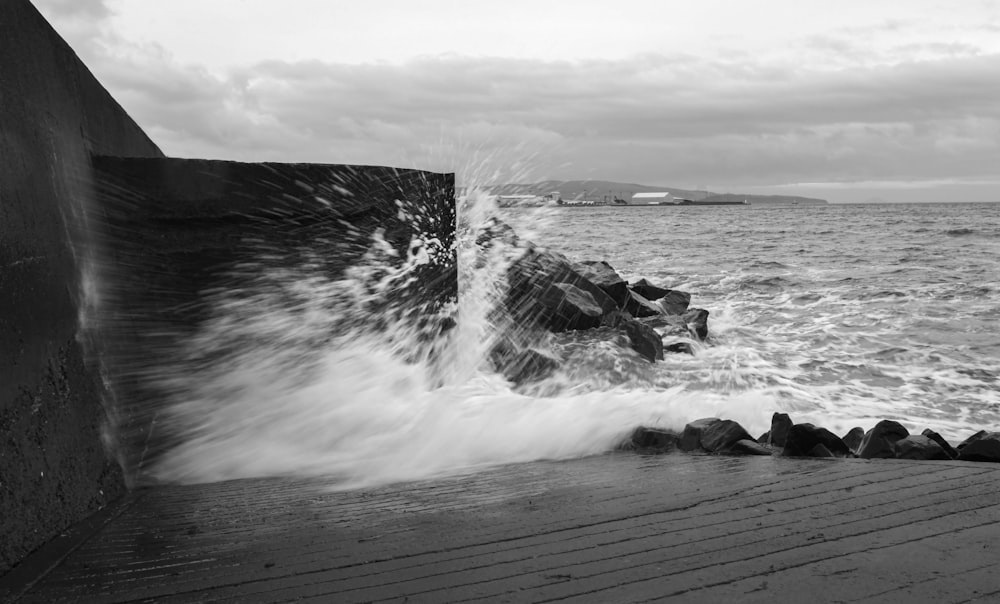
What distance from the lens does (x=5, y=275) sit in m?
3.24

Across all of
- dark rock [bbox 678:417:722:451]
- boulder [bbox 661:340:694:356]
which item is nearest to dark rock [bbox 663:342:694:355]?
boulder [bbox 661:340:694:356]

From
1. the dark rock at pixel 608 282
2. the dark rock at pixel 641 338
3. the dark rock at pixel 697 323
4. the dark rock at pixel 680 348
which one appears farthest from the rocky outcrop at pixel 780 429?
the dark rock at pixel 608 282

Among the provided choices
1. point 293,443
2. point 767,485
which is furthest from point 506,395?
point 767,485

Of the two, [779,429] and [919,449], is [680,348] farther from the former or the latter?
[919,449]

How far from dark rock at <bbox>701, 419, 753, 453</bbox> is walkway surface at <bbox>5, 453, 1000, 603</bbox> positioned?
716mm

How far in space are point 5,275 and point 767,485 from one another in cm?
376

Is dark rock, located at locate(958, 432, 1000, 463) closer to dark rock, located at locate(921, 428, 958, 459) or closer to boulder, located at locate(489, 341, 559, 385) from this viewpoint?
dark rock, located at locate(921, 428, 958, 459)

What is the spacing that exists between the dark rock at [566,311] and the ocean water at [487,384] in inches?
15.2

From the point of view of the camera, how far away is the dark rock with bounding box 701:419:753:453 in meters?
5.32

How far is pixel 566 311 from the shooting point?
462 inches

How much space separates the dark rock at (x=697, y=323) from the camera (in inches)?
513

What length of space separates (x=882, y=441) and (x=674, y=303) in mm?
10349

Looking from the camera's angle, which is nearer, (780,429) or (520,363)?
(780,429)

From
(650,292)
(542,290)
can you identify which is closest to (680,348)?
(542,290)
